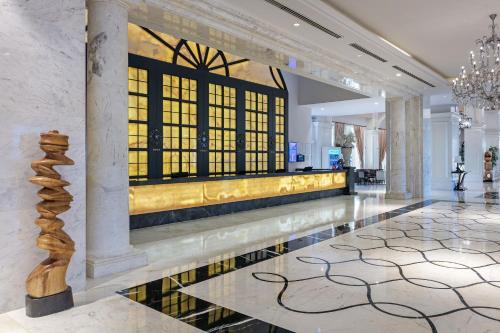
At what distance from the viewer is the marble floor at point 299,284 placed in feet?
9.71

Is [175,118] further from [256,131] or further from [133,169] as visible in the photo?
Result: [256,131]

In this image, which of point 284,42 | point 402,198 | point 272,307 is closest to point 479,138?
point 402,198

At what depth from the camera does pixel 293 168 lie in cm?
1576

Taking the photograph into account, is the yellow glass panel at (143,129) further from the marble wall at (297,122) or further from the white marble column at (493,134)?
the white marble column at (493,134)

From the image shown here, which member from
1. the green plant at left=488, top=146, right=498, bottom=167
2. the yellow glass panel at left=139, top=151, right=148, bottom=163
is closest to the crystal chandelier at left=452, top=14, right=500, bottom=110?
the yellow glass panel at left=139, top=151, right=148, bottom=163

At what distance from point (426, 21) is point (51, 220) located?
21.8 ft

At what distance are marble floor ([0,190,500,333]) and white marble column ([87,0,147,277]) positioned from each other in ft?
1.26

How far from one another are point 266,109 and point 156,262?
→ 30.4 ft

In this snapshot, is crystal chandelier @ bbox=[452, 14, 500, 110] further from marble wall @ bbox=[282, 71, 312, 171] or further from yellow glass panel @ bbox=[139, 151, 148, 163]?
marble wall @ bbox=[282, 71, 312, 171]

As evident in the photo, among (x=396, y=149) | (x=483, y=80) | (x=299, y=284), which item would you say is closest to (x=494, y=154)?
(x=396, y=149)

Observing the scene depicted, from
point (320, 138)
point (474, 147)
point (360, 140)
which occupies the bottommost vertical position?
point (474, 147)

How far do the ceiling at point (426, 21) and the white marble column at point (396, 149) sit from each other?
3484 mm

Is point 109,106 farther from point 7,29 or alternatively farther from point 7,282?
point 7,282

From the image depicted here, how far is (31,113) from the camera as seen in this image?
3395mm
